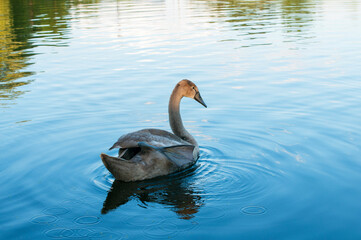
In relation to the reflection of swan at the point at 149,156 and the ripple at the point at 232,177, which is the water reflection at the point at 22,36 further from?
the ripple at the point at 232,177

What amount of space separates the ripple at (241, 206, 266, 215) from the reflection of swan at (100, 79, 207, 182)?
5.94 feet

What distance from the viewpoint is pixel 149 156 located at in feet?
26.2

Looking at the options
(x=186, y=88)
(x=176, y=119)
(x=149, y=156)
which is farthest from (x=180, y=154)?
(x=186, y=88)

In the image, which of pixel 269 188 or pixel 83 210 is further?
pixel 269 188

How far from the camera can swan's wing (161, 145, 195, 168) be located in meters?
8.36

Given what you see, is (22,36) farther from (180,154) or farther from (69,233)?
(69,233)

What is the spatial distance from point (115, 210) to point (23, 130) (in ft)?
16.5

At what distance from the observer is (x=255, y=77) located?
1606 centimetres

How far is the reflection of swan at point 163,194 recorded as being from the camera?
703 cm

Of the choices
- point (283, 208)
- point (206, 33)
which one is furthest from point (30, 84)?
point (206, 33)

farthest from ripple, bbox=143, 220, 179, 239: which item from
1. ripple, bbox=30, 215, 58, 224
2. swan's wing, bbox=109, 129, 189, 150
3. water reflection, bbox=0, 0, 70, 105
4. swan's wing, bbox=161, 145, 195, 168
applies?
water reflection, bbox=0, 0, 70, 105

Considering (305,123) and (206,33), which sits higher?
(206,33)

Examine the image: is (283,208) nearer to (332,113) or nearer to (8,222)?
(8,222)

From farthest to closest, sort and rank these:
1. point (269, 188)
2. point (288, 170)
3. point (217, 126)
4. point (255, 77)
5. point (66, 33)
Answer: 1. point (66, 33)
2. point (255, 77)
3. point (217, 126)
4. point (288, 170)
5. point (269, 188)
